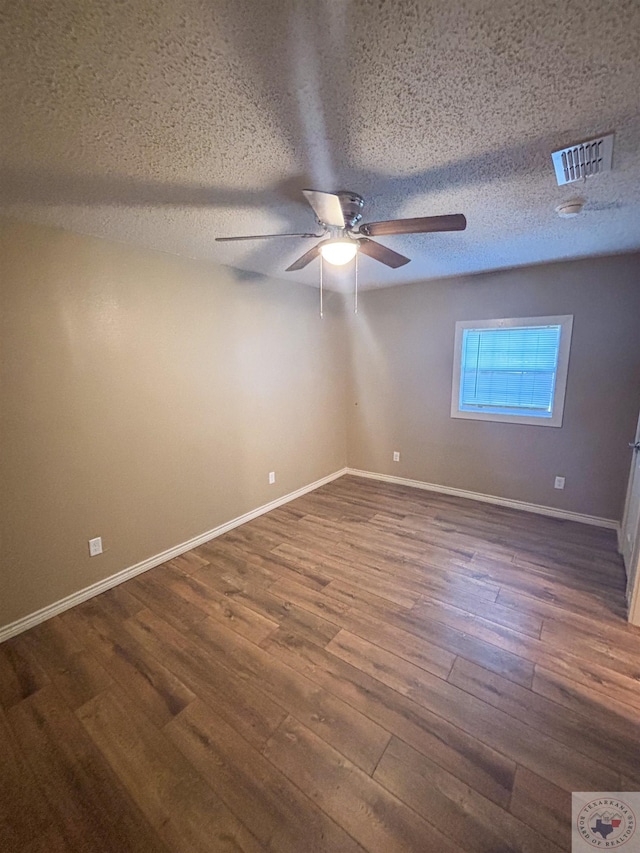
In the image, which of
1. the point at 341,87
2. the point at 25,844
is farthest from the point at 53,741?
the point at 341,87

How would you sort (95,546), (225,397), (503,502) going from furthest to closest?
(503,502) → (225,397) → (95,546)

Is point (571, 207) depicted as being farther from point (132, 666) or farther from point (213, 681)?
point (132, 666)

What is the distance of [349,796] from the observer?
1193mm

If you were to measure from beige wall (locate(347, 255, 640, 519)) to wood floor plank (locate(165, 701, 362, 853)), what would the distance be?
3.12m

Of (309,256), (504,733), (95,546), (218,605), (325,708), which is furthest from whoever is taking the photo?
(95,546)

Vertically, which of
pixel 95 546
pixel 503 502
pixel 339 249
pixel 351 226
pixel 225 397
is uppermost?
pixel 351 226

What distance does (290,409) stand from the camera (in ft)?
12.2

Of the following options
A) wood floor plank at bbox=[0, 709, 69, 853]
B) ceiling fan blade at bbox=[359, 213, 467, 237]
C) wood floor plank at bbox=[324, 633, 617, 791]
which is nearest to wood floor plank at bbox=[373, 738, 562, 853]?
wood floor plank at bbox=[324, 633, 617, 791]

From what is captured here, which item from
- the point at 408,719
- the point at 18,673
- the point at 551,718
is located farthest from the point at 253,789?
the point at 18,673

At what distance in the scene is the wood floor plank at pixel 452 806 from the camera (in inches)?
42.1

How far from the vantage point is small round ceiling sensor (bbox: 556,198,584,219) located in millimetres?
1813

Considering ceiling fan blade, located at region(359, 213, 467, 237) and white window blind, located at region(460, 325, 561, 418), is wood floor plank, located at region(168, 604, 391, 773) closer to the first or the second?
ceiling fan blade, located at region(359, 213, 467, 237)

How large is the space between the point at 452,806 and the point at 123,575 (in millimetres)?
2269

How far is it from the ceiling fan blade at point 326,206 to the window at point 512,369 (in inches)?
94.7
